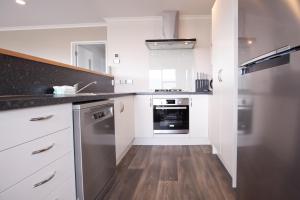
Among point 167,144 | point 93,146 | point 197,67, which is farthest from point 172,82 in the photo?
point 93,146

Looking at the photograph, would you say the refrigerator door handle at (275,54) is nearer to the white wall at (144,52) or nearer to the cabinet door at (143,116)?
the cabinet door at (143,116)

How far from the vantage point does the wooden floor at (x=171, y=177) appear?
181 cm

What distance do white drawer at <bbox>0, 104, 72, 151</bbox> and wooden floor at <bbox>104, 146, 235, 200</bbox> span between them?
3.35 feet

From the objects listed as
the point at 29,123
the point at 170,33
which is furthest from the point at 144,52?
the point at 29,123

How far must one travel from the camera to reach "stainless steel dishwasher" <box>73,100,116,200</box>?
1312 millimetres

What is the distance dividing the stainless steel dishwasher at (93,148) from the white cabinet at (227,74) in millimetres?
1141

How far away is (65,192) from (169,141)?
2546 millimetres

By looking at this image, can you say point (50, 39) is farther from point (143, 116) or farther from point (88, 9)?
point (143, 116)

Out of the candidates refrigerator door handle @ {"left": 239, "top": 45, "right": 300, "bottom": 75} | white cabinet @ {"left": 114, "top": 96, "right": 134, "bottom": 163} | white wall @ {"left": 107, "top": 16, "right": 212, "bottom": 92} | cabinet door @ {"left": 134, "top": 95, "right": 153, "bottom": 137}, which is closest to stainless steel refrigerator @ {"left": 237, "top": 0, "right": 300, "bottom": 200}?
refrigerator door handle @ {"left": 239, "top": 45, "right": 300, "bottom": 75}

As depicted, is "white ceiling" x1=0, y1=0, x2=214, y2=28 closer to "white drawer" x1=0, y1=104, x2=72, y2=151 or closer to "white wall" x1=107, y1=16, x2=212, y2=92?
"white wall" x1=107, y1=16, x2=212, y2=92

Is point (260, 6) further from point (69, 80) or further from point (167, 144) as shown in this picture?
point (167, 144)

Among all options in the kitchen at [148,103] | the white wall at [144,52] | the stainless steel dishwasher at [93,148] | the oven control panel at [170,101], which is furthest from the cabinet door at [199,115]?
the stainless steel dishwasher at [93,148]

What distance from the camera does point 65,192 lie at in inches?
45.9

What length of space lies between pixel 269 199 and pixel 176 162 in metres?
1.81
